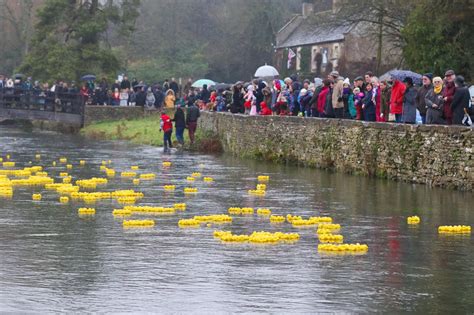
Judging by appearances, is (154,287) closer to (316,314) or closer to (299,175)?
(316,314)

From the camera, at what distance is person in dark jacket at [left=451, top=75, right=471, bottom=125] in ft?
79.6

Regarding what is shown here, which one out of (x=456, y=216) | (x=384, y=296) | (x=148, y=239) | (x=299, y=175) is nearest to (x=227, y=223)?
(x=148, y=239)

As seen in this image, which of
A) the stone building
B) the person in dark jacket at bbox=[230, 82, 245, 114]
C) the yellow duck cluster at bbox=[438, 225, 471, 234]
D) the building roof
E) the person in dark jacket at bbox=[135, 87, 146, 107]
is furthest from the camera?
the building roof

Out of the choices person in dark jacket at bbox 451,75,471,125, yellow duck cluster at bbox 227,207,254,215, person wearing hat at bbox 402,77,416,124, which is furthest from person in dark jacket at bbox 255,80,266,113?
yellow duck cluster at bbox 227,207,254,215

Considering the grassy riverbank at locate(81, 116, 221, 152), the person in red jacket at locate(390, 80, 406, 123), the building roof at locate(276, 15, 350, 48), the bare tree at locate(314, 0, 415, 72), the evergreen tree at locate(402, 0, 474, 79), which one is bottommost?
the grassy riverbank at locate(81, 116, 221, 152)

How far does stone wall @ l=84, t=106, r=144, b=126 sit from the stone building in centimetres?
2060

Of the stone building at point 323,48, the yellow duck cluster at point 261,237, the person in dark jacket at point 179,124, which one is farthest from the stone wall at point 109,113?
the yellow duck cluster at point 261,237

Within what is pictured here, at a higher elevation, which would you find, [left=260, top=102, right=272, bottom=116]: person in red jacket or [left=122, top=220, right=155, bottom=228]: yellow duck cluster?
[left=260, top=102, right=272, bottom=116]: person in red jacket

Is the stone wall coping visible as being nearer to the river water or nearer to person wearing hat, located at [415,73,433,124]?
person wearing hat, located at [415,73,433,124]

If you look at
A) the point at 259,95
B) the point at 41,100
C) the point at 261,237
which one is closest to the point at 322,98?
the point at 259,95

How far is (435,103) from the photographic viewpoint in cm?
2505

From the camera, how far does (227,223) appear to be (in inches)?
692

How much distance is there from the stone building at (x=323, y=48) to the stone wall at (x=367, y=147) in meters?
42.2

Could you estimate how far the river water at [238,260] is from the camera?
11.1m
